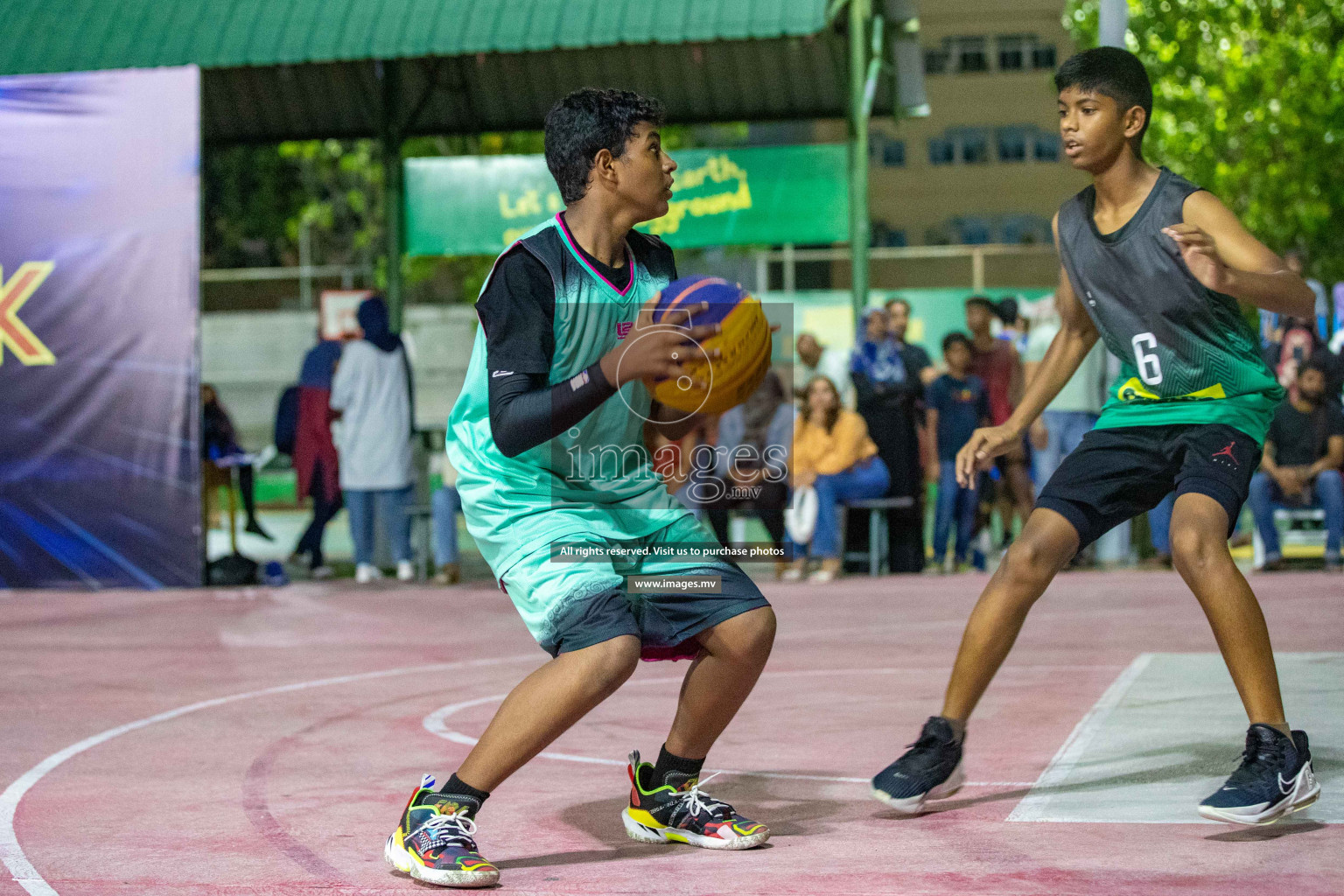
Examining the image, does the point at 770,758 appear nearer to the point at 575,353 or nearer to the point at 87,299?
the point at 575,353

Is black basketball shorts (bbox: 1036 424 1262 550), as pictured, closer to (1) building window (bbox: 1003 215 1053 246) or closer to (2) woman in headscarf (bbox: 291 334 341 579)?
(2) woman in headscarf (bbox: 291 334 341 579)

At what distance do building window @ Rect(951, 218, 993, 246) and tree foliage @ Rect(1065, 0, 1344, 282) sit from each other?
2269 centimetres

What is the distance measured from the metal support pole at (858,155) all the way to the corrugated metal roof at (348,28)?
900mm

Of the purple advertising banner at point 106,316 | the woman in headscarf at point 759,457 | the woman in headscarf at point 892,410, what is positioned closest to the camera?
the woman in headscarf at point 759,457

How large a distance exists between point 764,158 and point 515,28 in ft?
8.26

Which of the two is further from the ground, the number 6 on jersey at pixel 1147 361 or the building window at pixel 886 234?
the building window at pixel 886 234

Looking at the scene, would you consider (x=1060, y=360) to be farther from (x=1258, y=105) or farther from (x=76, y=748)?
(x=1258, y=105)

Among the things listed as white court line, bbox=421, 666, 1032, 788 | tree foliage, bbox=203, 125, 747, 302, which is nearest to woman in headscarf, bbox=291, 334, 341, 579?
white court line, bbox=421, 666, 1032, 788

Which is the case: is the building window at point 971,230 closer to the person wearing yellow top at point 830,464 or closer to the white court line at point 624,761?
the person wearing yellow top at point 830,464

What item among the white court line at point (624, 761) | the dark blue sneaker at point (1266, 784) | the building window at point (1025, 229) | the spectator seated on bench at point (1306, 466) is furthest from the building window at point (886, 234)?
the dark blue sneaker at point (1266, 784)

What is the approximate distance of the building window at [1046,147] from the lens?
53025mm

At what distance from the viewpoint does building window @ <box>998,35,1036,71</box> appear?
179 feet

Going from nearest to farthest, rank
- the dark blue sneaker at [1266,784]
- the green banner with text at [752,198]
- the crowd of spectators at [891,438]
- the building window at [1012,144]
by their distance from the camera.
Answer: the dark blue sneaker at [1266,784] → the crowd of spectators at [891,438] → the green banner with text at [752,198] → the building window at [1012,144]

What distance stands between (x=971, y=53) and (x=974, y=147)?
328 cm
